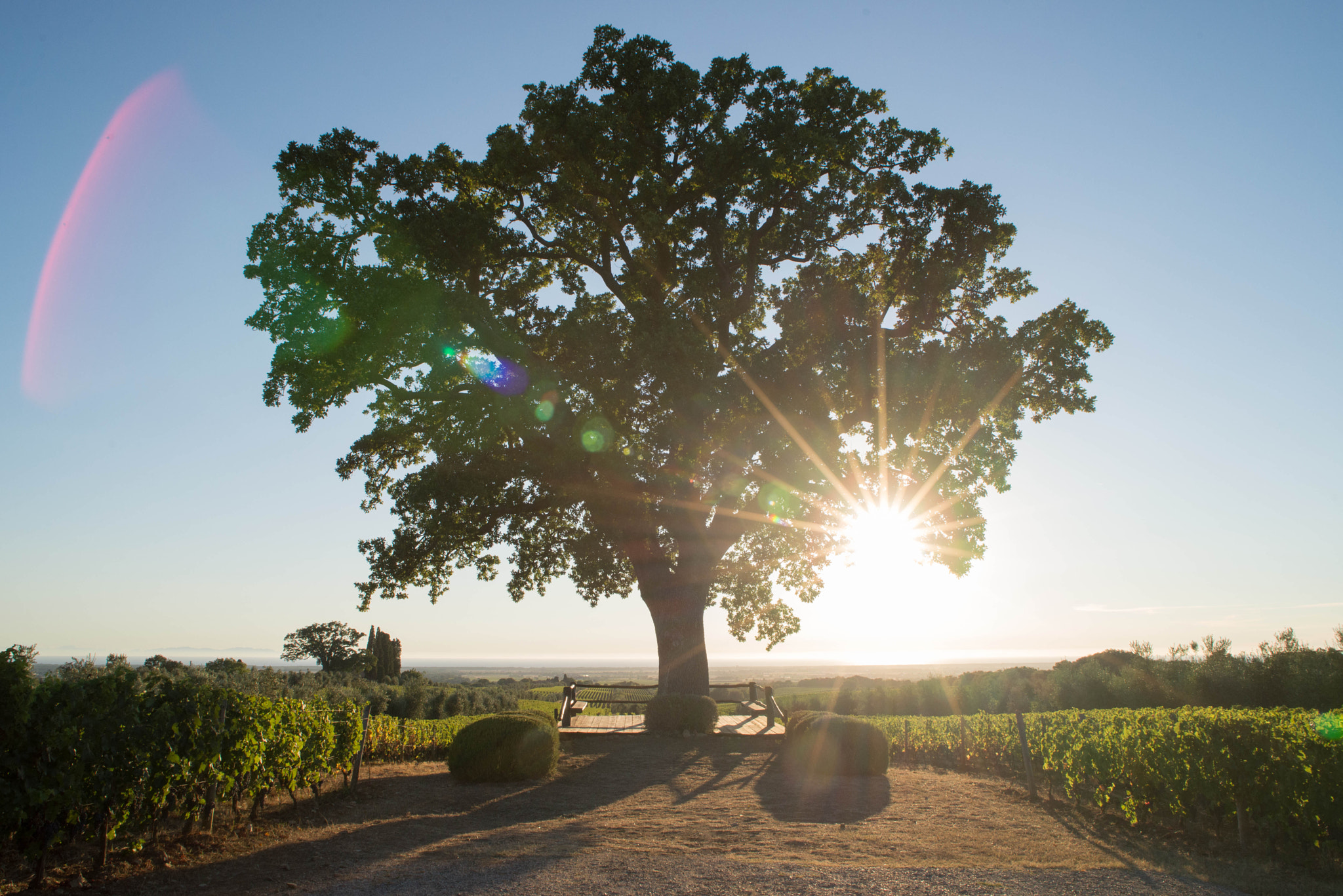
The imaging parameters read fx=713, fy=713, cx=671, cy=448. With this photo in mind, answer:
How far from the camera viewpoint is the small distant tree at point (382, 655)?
5072cm

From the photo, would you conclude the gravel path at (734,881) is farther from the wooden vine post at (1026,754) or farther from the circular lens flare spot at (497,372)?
the circular lens flare spot at (497,372)

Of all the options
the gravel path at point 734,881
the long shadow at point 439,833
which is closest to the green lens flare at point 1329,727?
the gravel path at point 734,881

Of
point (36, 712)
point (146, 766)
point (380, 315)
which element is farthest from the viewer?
point (380, 315)

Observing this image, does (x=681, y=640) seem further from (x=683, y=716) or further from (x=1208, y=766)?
(x=1208, y=766)

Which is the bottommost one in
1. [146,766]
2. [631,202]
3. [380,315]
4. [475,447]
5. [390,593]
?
[146,766]

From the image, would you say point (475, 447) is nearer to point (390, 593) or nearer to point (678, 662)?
point (390, 593)

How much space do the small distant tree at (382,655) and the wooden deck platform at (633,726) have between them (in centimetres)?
3323

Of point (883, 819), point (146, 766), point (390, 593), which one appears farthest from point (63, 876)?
point (390, 593)

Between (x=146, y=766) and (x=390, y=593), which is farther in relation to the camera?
(x=390, y=593)

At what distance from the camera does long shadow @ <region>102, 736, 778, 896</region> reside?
Result: 7406 mm

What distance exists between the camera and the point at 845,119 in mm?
18906

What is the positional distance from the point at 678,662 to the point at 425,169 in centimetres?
1542

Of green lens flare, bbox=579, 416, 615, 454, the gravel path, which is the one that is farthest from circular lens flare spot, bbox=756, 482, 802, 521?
the gravel path

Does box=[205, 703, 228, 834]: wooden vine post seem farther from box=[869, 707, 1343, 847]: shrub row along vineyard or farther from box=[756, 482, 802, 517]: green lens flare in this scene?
box=[756, 482, 802, 517]: green lens flare
